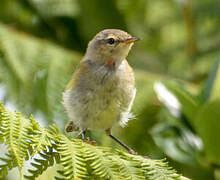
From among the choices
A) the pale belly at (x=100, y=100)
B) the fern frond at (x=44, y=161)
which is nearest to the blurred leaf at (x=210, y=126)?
the pale belly at (x=100, y=100)

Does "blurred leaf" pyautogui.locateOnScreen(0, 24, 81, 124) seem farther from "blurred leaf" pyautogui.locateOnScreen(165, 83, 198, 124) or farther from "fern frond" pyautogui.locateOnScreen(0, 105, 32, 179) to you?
"fern frond" pyautogui.locateOnScreen(0, 105, 32, 179)

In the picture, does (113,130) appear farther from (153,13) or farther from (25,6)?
(153,13)

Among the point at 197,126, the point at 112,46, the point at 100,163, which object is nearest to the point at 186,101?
the point at 197,126

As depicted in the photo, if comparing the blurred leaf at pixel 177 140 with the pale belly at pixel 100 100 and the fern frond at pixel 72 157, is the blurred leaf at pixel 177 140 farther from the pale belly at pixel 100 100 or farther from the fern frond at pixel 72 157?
the fern frond at pixel 72 157

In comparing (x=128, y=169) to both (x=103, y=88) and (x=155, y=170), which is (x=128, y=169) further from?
(x=103, y=88)

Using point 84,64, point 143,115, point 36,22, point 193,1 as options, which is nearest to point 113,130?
point 143,115

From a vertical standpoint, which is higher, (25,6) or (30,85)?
(25,6)

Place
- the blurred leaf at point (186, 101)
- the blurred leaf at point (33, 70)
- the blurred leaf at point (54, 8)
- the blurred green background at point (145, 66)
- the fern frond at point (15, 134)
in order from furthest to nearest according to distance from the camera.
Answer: the blurred leaf at point (54, 8), the blurred leaf at point (33, 70), the blurred green background at point (145, 66), the blurred leaf at point (186, 101), the fern frond at point (15, 134)
